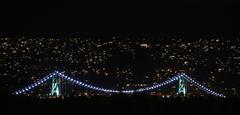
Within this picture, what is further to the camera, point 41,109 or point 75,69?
point 75,69

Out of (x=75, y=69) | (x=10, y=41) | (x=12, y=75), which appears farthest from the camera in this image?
(x=10, y=41)

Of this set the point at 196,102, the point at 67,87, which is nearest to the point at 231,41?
the point at 67,87

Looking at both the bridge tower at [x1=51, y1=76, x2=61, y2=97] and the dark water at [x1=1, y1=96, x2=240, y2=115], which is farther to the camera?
the bridge tower at [x1=51, y1=76, x2=61, y2=97]

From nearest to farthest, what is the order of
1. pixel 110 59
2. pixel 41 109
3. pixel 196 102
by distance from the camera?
1. pixel 41 109
2. pixel 196 102
3. pixel 110 59

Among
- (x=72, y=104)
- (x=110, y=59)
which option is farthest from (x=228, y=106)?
(x=110, y=59)

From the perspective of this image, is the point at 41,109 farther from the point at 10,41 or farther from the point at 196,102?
the point at 10,41

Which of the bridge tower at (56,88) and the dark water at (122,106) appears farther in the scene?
the bridge tower at (56,88)

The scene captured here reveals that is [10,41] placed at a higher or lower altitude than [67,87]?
higher

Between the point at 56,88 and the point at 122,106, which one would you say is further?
the point at 56,88
